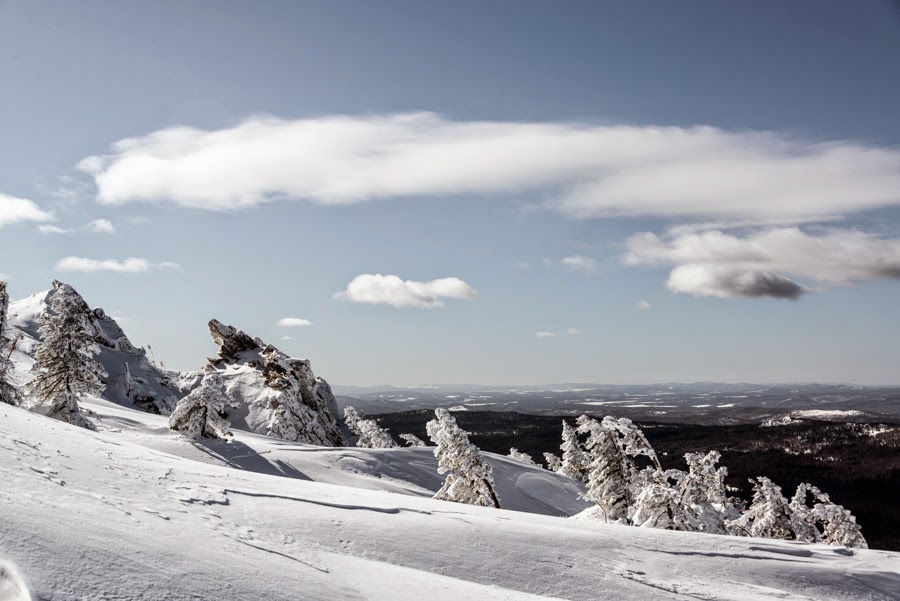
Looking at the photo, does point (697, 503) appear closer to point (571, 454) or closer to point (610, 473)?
point (610, 473)

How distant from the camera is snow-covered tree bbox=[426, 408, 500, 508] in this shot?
30.9m

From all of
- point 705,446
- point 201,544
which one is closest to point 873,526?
point 705,446

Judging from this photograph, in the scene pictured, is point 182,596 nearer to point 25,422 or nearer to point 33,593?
point 33,593

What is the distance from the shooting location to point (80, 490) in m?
8.55

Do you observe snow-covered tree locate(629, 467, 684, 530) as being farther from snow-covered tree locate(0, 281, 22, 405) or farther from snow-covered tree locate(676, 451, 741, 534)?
snow-covered tree locate(0, 281, 22, 405)

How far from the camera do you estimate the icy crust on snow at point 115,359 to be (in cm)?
5447

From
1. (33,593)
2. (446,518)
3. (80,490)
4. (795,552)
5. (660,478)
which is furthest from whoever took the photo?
Answer: (660,478)

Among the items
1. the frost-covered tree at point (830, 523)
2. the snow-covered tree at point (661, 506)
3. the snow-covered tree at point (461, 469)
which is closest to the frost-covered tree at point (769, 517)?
the frost-covered tree at point (830, 523)

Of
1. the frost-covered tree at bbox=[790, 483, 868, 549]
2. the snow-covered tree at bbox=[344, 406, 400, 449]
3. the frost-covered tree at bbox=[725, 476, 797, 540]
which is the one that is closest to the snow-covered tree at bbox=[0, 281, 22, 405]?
the frost-covered tree at bbox=[725, 476, 797, 540]

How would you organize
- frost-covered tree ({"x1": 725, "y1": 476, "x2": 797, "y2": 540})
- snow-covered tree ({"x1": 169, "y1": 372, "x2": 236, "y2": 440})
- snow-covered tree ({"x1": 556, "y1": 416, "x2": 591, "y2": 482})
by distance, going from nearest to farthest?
frost-covered tree ({"x1": 725, "y1": 476, "x2": 797, "y2": 540})
snow-covered tree ({"x1": 169, "y1": 372, "x2": 236, "y2": 440})
snow-covered tree ({"x1": 556, "y1": 416, "x2": 591, "y2": 482})

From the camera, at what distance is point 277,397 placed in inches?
2168

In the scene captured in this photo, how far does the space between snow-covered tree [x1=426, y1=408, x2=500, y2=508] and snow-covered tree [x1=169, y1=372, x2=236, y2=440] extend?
1311 cm

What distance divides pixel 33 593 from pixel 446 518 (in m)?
8.92

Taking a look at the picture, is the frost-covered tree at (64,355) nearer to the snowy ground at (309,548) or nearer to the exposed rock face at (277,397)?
the exposed rock face at (277,397)
